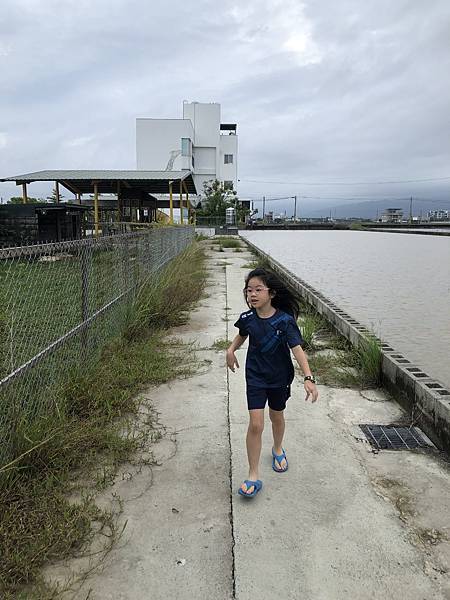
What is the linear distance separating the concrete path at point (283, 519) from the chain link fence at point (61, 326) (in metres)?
0.79

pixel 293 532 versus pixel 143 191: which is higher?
pixel 143 191

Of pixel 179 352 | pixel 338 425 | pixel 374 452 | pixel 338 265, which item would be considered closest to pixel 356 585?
pixel 374 452

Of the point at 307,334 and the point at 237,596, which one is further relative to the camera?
the point at 307,334

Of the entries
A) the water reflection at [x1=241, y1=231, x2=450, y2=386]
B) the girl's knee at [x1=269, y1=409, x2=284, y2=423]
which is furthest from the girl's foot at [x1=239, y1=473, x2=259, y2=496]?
the water reflection at [x1=241, y1=231, x2=450, y2=386]

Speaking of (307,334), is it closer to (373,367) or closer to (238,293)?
(373,367)

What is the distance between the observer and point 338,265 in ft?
70.9

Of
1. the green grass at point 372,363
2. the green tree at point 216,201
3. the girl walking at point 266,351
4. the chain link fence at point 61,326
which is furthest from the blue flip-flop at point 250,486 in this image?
the green tree at point 216,201

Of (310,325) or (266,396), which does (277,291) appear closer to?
(266,396)

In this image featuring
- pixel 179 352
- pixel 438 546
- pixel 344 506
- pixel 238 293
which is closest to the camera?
pixel 438 546

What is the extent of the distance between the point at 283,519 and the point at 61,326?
365 cm

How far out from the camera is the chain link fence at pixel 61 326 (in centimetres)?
324

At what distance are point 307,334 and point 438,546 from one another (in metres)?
3.91

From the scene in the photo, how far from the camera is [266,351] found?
315 cm

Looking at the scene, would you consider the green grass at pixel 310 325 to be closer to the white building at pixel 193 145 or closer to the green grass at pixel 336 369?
the green grass at pixel 336 369
